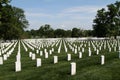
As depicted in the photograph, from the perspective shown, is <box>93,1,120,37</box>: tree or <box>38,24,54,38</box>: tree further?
<box>38,24,54,38</box>: tree

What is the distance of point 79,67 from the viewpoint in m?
14.1

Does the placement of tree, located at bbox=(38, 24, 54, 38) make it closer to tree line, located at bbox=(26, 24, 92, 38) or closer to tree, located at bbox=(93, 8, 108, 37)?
tree line, located at bbox=(26, 24, 92, 38)

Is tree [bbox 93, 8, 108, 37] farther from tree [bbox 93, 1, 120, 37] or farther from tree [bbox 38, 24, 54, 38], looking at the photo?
tree [bbox 38, 24, 54, 38]

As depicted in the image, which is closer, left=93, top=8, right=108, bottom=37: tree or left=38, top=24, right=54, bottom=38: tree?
left=93, top=8, right=108, bottom=37: tree

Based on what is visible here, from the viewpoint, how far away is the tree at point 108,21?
Answer: 275 ft

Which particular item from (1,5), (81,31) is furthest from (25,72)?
(81,31)

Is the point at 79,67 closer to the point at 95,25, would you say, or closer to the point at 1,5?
the point at 1,5

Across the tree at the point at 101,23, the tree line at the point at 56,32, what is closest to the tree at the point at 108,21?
the tree at the point at 101,23

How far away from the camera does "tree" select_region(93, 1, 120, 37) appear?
8381 centimetres

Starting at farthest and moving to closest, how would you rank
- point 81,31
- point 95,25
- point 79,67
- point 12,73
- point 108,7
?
point 81,31 → point 95,25 → point 108,7 → point 79,67 → point 12,73

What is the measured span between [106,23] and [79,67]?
243 ft

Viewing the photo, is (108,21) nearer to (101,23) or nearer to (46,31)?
(101,23)

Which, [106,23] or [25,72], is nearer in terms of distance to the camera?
[25,72]

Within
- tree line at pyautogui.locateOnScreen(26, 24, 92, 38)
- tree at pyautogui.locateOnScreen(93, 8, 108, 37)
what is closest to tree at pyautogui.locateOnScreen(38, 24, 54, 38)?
tree line at pyautogui.locateOnScreen(26, 24, 92, 38)
